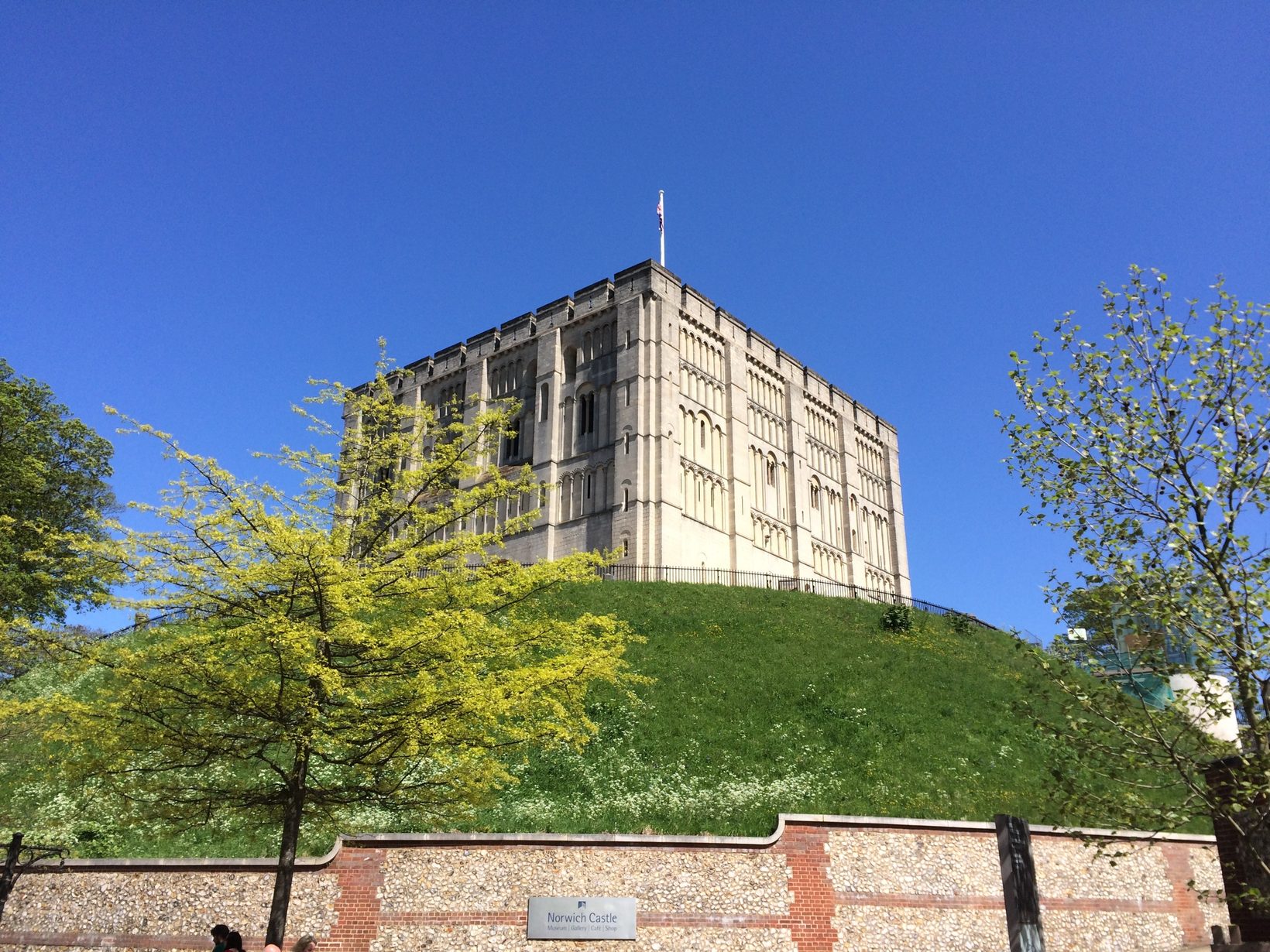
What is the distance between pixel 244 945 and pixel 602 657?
23.1ft

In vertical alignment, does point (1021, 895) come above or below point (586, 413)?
below

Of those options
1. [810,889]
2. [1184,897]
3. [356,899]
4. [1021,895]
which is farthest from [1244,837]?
[356,899]

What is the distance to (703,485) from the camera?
53.1 meters

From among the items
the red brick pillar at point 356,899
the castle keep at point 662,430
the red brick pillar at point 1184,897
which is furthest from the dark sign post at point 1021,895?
the castle keep at point 662,430

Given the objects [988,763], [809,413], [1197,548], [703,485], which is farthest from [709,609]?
[809,413]

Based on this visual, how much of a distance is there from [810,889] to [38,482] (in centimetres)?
2978

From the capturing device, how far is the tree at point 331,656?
39.2ft

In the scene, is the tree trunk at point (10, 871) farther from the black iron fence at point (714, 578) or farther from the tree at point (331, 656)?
the black iron fence at point (714, 578)

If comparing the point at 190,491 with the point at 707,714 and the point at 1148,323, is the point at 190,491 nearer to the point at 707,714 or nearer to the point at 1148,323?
the point at 1148,323

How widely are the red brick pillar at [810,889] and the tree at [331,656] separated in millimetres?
4653

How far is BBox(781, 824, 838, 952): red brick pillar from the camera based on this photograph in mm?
15141

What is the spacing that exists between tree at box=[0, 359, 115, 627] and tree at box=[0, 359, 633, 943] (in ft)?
62.0

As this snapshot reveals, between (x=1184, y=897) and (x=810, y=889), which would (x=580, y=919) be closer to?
(x=810, y=889)

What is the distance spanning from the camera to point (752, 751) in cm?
2259
